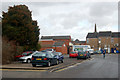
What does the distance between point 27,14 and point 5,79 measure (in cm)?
2098

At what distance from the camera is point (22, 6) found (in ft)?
104

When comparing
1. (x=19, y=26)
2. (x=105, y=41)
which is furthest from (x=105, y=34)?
(x=19, y=26)

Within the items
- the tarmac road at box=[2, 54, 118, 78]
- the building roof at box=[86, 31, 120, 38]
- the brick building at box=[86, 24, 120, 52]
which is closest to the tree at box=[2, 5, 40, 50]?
the tarmac road at box=[2, 54, 118, 78]

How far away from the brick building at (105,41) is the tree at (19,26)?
6743 cm

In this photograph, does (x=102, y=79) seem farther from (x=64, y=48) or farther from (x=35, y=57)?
(x=64, y=48)

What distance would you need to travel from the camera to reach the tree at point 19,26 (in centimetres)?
2811

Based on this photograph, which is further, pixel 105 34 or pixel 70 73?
pixel 105 34

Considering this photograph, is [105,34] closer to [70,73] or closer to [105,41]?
[105,41]

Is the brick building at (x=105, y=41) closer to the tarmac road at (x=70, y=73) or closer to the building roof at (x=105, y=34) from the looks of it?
the building roof at (x=105, y=34)

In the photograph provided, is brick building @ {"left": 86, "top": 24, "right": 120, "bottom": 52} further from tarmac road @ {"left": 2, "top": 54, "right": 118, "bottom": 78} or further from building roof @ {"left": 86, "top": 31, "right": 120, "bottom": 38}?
tarmac road @ {"left": 2, "top": 54, "right": 118, "bottom": 78}

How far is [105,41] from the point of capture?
94.9 meters

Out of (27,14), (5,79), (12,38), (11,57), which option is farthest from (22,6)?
(5,79)

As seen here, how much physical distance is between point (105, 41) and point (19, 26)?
234 ft

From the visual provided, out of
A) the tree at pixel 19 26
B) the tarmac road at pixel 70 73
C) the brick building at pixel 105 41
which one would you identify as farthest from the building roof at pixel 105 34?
the tarmac road at pixel 70 73
